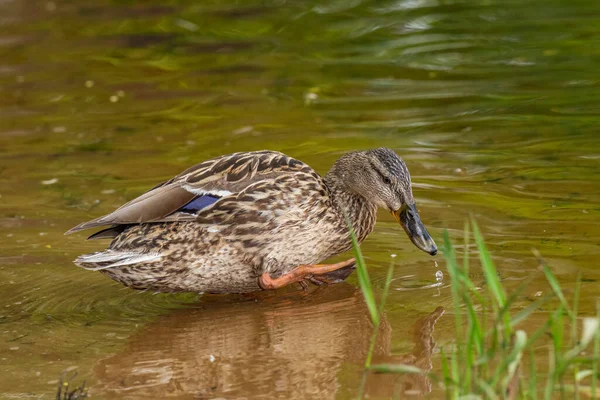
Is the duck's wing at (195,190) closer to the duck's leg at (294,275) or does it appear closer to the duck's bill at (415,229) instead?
the duck's leg at (294,275)

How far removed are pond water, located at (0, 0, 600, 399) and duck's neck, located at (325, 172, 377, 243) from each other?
0.75 feet

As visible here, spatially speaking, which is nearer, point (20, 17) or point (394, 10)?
point (394, 10)

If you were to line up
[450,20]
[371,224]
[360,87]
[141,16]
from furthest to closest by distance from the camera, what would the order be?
[141,16]
[450,20]
[360,87]
[371,224]

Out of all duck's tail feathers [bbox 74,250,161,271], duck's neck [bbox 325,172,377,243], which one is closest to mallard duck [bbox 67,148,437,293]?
duck's tail feathers [bbox 74,250,161,271]

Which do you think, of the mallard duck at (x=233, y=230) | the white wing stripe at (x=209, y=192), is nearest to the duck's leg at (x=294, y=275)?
the mallard duck at (x=233, y=230)

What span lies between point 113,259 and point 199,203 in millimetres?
533

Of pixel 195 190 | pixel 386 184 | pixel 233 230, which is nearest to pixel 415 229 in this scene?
pixel 386 184

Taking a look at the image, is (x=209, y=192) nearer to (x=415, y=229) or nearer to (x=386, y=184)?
(x=386, y=184)

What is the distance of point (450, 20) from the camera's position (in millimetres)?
12305

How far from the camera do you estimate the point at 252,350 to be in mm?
5152

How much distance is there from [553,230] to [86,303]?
2664 millimetres

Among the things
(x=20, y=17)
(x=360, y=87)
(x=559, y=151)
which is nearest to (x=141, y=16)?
(x=20, y=17)

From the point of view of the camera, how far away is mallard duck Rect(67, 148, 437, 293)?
18.7 feet

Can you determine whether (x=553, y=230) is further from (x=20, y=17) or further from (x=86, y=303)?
(x=20, y=17)
